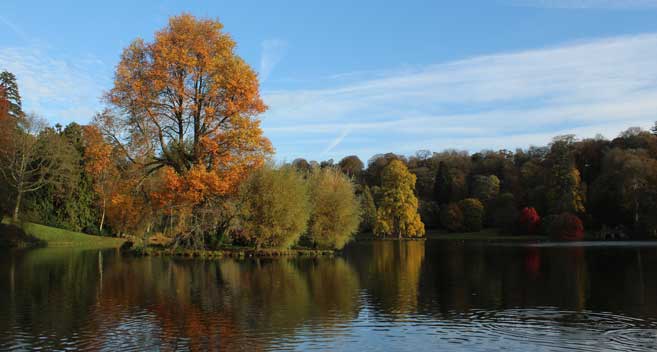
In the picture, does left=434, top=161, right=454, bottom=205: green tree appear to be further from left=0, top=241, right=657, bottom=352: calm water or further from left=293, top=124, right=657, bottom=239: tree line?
left=0, top=241, right=657, bottom=352: calm water

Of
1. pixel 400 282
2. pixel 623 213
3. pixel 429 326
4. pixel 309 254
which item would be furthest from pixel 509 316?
pixel 623 213

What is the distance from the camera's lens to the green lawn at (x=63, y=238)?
6059 centimetres

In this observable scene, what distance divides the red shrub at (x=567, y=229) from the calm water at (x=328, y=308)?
44543 mm

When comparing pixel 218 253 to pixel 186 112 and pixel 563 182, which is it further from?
pixel 563 182

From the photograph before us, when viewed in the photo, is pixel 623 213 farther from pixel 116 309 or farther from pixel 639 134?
pixel 116 309

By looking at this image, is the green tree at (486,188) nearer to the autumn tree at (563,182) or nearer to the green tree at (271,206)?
the autumn tree at (563,182)

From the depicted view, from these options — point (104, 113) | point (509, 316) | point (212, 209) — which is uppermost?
point (104, 113)

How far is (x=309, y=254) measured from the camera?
4581cm

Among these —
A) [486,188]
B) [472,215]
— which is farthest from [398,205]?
[486,188]

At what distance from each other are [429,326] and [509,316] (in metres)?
3.07

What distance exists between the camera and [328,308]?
61.9 feet

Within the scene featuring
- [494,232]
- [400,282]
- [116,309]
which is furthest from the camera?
[494,232]

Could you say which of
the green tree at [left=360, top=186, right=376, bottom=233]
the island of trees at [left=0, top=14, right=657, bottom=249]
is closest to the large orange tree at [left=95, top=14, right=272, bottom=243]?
the island of trees at [left=0, top=14, right=657, bottom=249]

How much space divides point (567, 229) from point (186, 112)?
2127 inches
